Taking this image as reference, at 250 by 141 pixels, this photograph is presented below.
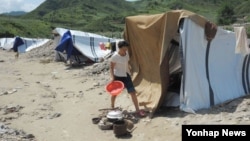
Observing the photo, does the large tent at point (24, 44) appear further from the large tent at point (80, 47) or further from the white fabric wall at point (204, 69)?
the white fabric wall at point (204, 69)

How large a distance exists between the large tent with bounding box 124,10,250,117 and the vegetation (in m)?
22.2

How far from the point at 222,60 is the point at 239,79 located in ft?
2.86

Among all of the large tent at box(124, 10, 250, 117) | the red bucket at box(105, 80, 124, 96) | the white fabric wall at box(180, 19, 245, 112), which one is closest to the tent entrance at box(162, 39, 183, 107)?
the large tent at box(124, 10, 250, 117)

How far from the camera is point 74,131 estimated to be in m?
7.60

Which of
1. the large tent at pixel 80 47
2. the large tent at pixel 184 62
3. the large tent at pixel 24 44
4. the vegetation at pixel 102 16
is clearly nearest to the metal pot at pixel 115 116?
the large tent at pixel 184 62

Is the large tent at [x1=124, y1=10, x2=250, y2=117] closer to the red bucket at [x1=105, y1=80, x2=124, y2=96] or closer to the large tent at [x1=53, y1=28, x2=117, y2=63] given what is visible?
the red bucket at [x1=105, y1=80, x2=124, y2=96]

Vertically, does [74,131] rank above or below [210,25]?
below

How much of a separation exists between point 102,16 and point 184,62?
75.0m

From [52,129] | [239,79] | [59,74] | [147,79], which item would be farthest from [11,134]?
[59,74]

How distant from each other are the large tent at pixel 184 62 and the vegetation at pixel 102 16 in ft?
72.9

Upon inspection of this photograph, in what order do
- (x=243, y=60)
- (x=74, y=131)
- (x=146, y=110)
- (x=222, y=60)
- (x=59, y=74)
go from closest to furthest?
(x=74, y=131)
(x=146, y=110)
(x=222, y=60)
(x=243, y=60)
(x=59, y=74)

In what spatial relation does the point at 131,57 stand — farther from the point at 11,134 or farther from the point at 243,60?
the point at 11,134

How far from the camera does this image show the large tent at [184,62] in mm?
7953

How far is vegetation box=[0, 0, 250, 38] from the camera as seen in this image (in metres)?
49.0
